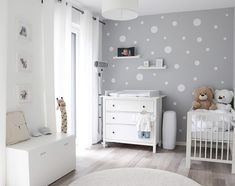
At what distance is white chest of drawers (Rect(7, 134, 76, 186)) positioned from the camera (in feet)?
7.60

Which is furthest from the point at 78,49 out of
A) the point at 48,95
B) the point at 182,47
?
the point at 182,47

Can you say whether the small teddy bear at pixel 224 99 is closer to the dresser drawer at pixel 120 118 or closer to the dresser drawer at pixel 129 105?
the dresser drawer at pixel 129 105

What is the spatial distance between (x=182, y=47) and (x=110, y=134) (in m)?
1.86

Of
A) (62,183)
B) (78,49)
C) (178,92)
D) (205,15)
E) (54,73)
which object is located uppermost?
(205,15)

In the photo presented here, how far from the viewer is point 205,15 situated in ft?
13.1

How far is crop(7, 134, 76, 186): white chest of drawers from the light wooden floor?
15cm

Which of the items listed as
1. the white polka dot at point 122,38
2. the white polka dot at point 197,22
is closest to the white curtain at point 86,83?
the white polka dot at point 122,38

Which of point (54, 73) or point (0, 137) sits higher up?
point (54, 73)

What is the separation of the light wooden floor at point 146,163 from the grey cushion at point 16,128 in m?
0.61

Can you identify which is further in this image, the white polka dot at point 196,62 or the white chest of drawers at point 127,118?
the white polka dot at point 196,62

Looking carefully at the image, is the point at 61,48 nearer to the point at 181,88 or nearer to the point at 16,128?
the point at 16,128

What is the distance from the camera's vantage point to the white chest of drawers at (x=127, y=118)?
3.78 metres

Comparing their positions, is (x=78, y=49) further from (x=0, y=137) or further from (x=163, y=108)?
(x=0, y=137)

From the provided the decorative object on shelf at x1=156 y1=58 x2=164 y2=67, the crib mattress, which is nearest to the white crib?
the crib mattress
